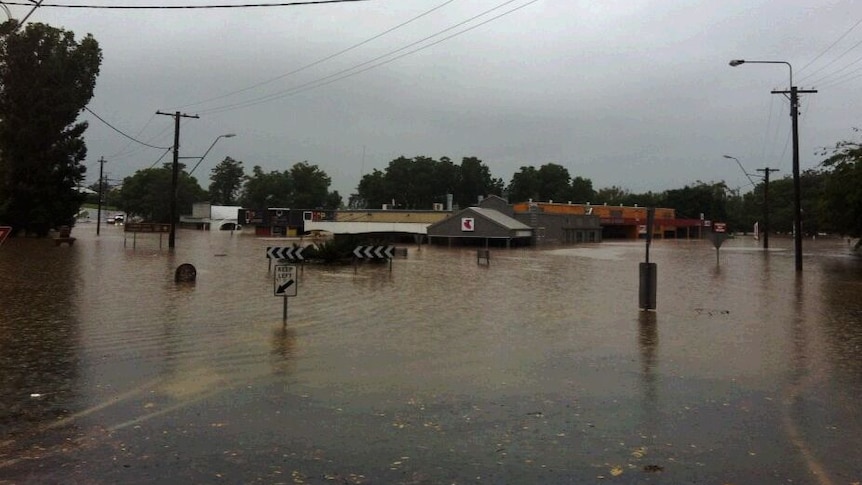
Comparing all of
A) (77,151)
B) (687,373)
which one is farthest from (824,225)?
(77,151)

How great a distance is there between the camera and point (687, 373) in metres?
8.47

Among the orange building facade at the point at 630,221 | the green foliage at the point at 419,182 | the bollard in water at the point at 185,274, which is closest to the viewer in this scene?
the bollard in water at the point at 185,274

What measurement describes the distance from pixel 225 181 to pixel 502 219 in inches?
5648

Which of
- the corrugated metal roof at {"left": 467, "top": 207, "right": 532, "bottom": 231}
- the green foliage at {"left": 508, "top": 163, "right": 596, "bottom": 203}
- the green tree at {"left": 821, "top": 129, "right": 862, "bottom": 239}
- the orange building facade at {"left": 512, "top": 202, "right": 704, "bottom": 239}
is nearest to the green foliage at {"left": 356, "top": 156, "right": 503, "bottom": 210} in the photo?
the green foliage at {"left": 508, "top": 163, "right": 596, "bottom": 203}

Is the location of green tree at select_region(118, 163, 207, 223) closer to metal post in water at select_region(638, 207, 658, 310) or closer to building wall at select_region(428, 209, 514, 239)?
building wall at select_region(428, 209, 514, 239)

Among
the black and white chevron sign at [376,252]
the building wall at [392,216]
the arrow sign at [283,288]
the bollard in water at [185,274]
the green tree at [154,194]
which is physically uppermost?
the green tree at [154,194]

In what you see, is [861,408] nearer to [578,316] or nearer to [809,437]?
[809,437]

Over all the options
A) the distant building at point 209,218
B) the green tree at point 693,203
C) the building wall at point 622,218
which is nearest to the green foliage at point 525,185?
the green tree at point 693,203

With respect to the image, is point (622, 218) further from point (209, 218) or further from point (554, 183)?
point (209, 218)

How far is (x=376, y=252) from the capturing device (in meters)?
27.3

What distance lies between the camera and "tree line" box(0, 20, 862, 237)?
169ft

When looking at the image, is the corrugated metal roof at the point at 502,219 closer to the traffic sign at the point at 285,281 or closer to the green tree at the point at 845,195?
the green tree at the point at 845,195

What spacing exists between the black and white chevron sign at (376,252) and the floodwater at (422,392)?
35.6ft

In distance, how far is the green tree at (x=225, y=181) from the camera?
195 metres
